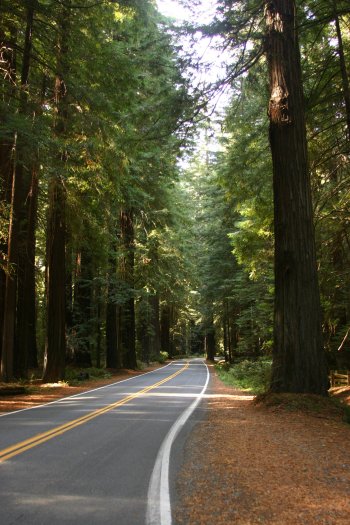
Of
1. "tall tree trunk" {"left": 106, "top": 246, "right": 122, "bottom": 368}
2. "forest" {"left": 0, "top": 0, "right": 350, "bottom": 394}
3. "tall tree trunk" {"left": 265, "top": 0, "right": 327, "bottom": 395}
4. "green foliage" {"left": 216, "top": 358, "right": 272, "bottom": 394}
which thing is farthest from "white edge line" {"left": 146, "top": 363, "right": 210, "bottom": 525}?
"tall tree trunk" {"left": 106, "top": 246, "right": 122, "bottom": 368}

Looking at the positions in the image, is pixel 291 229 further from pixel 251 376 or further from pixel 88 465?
pixel 251 376

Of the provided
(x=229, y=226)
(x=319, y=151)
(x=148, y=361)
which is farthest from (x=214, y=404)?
(x=148, y=361)

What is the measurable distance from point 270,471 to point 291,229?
627 cm

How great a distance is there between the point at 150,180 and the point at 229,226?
21.5 ft

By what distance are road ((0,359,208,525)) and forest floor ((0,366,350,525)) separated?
16.2 inches

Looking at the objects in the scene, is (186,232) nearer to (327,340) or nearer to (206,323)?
(206,323)

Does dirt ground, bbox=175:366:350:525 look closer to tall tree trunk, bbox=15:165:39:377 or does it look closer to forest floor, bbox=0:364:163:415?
forest floor, bbox=0:364:163:415

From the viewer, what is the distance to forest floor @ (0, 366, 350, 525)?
15.4 ft

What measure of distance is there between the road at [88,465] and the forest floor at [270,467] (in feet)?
1.35

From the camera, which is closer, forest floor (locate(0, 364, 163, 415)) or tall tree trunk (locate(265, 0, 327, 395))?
tall tree trunk (locate(265, 0, 327, 395))

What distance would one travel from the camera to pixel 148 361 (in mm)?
40438

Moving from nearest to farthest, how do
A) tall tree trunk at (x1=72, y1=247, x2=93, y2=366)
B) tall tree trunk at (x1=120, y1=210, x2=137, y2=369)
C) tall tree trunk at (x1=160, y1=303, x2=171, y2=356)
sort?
tall tree trunk at (x1=72, y1=247, x2=93, y2=366)
tall tree trunk at (x1=120, y1=210, x2=137, y2=369)
tall tree trunk at (x1=160, y1=303, x2=171, y2=356)

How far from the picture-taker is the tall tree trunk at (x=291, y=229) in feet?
35.1

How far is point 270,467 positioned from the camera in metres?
6.33
